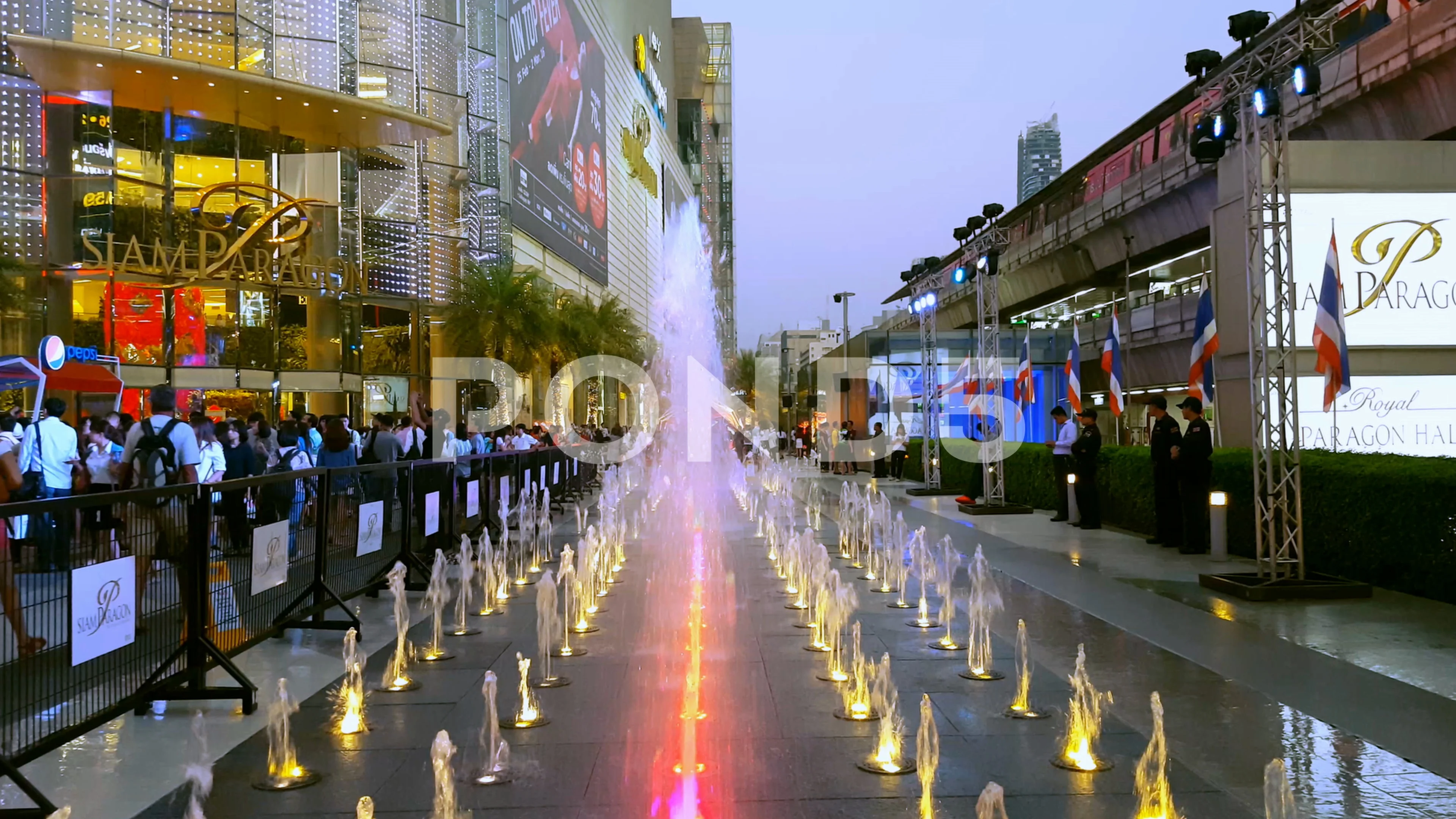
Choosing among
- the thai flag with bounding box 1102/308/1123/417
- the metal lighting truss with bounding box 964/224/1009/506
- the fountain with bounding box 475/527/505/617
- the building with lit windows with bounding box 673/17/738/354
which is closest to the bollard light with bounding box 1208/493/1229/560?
the metal lighting truss with bounding box 964/224/1009/506

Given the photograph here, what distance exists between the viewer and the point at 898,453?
31.7m

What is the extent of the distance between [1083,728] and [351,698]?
13.8ft

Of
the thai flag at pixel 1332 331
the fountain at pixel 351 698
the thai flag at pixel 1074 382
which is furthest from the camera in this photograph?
the thai flag at pixel 1074 382

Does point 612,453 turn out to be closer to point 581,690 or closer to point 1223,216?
point 1223,216

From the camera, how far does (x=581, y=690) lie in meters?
6.91

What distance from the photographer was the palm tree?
1410 inches

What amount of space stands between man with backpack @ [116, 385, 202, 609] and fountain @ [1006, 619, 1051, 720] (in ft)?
16.5

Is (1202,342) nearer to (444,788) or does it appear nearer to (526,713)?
(526,713)

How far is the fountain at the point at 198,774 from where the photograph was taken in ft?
14.8

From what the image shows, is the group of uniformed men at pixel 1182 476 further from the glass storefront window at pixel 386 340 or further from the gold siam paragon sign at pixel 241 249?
the glass storefront window at pixel 386 340

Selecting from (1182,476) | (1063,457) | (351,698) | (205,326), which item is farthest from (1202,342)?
(205,326)

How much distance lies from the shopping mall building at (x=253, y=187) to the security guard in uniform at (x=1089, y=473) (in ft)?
64.9

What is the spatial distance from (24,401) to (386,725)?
74.0 feet

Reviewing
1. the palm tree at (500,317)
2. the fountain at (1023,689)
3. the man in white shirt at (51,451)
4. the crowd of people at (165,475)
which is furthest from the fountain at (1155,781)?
the palm tree at (500,317)
